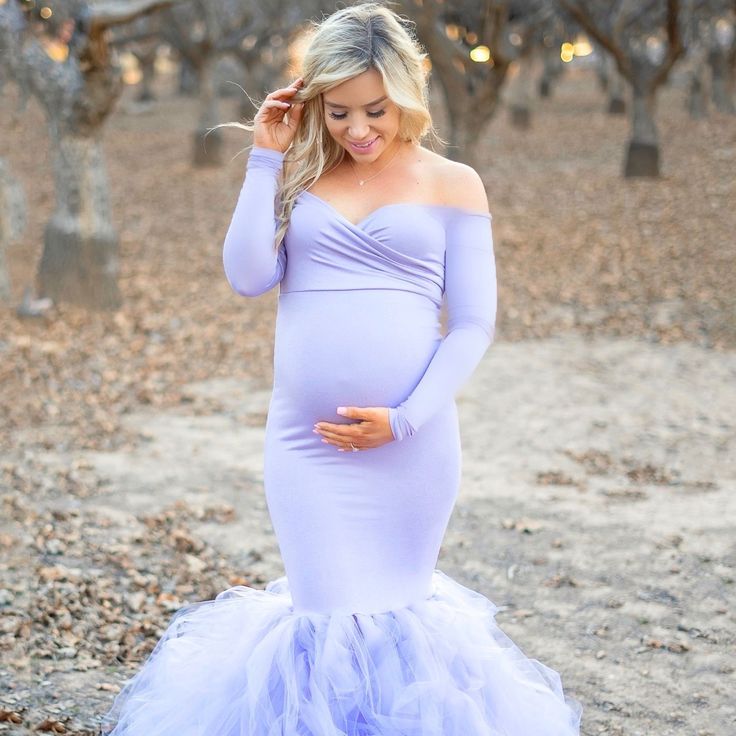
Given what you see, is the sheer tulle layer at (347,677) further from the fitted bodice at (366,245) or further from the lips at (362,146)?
the lips at (362,146)

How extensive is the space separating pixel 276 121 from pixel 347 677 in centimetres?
150

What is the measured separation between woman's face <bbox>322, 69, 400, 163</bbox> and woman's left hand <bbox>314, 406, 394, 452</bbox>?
27.1 inches

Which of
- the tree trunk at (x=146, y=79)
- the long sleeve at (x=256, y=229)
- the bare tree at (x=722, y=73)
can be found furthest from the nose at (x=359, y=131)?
the tree trunk at (x=146, y=79)

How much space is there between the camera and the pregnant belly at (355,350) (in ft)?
9.52

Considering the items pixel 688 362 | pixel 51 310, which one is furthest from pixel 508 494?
pixel 51 310

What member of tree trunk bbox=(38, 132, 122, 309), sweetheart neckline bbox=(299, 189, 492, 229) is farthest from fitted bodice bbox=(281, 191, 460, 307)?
tree trunk bbox=(38, 132, 122, 309)

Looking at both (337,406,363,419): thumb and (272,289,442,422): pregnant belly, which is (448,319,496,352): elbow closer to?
(272,289,442,422): pregnant belly

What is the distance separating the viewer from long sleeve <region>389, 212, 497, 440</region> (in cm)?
288

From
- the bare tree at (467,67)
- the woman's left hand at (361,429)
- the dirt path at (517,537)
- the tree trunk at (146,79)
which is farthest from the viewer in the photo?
the tree trunk at (146,79)

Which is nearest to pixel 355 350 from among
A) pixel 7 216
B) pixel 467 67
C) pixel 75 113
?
pixel 75 113

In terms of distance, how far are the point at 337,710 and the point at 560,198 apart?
15.2m

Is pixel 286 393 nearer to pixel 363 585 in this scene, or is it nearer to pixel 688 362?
pixel 363 585

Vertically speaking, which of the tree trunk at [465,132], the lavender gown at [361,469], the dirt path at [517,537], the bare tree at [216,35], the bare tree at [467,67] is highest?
the bare tree at [216,35]

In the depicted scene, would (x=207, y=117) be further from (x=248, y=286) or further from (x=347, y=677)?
(x=347, y=677)
